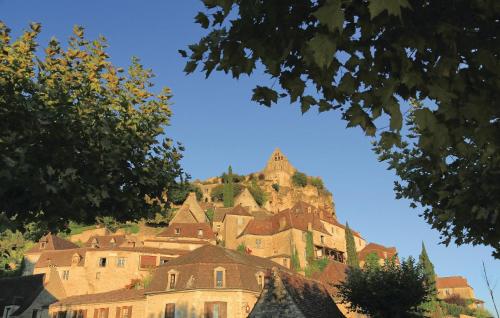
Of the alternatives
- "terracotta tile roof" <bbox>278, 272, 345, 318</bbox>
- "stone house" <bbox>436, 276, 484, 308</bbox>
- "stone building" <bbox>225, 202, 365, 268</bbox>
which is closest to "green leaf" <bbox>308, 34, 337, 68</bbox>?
"terracotta tile roof" <bbox>278, 272, 345, 318</bbox>

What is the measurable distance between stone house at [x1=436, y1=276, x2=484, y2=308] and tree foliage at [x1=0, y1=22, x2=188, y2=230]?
9437 centimetres

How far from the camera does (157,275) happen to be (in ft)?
132

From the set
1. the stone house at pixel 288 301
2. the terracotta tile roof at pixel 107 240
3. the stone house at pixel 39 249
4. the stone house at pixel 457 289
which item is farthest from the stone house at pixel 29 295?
the stone house at pixel 457 289

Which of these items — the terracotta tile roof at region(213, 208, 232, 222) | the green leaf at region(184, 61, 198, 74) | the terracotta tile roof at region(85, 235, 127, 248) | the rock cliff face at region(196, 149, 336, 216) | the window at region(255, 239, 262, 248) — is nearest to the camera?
the green leaf at region(184, 61, 198, 74)

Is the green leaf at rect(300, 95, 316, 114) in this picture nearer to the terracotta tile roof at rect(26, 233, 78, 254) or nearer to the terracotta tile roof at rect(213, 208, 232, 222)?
the terracotta tile roof at rect(26, 233, 78, 254)

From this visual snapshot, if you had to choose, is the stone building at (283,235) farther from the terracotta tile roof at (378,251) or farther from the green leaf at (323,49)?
the green leaf at (323,49)

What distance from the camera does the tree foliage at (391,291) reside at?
2630 centimetres

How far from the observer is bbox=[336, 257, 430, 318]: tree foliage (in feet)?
86.3

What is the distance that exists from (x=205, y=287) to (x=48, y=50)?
96.6 feet

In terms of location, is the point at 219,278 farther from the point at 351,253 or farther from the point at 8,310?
the point at 351,253

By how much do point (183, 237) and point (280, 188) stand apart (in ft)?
140

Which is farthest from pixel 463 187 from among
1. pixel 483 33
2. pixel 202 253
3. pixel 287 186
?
pixel 287 186

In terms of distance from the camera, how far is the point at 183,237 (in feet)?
219

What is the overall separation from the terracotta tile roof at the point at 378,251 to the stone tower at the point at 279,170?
3139cm
